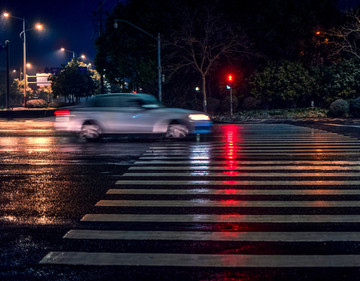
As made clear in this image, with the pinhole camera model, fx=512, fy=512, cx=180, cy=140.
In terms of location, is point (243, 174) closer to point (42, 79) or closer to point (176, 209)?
point (176, 209)

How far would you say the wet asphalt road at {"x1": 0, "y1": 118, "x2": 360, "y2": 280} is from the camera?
473 cm

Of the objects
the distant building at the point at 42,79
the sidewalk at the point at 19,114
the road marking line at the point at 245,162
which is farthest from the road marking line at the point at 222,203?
the distant building at the point at 42,79

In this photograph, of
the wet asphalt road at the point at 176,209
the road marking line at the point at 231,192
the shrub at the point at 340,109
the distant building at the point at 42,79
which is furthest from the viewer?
the distant building at the point at 42,79

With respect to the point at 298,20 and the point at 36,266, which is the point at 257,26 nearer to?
the point at 298,20

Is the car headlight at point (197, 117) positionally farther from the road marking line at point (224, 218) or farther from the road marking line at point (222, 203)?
the road marking line at point (224, 218)

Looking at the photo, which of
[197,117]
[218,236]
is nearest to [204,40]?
[197,117]

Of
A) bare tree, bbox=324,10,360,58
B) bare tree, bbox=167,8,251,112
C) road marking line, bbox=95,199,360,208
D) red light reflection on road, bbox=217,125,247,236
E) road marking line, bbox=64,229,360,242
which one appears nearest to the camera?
road marking line, bbox=64,229,360,242

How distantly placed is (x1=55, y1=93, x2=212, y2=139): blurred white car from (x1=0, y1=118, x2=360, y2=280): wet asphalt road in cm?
429

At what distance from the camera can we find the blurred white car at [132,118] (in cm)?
1850

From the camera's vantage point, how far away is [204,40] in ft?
146

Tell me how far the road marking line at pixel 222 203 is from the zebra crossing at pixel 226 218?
0.05ft

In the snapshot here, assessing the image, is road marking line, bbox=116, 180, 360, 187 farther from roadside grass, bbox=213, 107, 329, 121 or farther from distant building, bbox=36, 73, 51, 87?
distant building, bbox=36, 73, 51, 87

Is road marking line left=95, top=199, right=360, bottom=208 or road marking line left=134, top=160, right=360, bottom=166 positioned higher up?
road marking line left=134, top=160, right=360, bottom=166

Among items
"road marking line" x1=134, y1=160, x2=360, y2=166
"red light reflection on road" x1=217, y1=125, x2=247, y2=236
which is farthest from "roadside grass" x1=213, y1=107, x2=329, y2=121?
"road marking line" x1=134, y1=160, x2=360, y2=166
